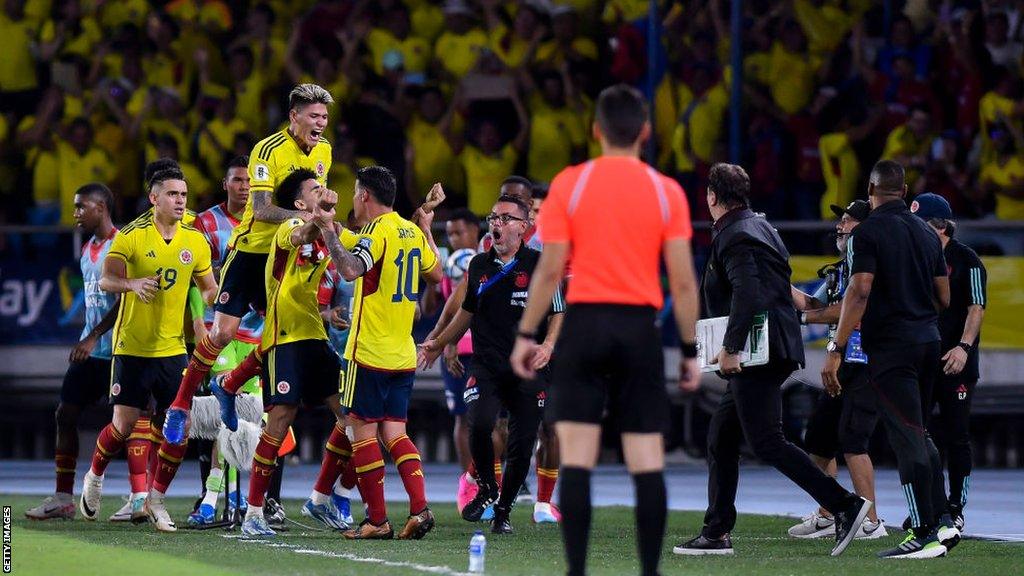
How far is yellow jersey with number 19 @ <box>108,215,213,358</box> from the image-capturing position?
11.5 meters

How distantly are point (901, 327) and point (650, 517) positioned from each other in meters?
2.98

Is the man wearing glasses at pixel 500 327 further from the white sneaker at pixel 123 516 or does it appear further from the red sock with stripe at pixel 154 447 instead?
the white sneaker at pixel 123 516

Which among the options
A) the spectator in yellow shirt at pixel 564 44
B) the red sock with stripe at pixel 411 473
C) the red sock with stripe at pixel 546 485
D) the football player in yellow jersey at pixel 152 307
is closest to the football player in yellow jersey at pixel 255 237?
the football player in yellow jersey at pixel 152 307

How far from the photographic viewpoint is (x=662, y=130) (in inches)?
720

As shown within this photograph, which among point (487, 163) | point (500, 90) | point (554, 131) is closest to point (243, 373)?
point (487, 163)

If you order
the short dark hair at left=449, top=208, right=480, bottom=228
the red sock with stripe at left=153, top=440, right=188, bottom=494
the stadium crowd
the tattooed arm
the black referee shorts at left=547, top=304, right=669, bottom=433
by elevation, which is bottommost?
the red sock with stripe at left=153, top=440, right=188, bottom=494

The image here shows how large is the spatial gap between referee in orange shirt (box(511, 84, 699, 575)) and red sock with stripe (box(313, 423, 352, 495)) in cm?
422

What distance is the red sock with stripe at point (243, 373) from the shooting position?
36.3 ft

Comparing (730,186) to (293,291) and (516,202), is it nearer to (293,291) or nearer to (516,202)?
(516,202)

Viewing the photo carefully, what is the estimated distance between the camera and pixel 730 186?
9680 mm

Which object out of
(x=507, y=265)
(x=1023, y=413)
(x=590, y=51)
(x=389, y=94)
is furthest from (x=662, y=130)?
(x=507, y=265)

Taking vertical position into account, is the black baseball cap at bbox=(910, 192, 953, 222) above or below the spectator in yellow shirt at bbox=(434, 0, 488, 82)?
below

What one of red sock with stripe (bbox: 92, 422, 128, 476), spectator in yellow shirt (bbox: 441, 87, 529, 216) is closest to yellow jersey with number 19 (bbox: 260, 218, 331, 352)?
red sock with stripe (bbox: 92, 422, 128, 476)

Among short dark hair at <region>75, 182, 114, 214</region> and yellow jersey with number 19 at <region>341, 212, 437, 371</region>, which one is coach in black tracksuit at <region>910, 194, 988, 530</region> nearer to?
yellow jersey with number 19 at <region>341, 212, 437, 371</region>
